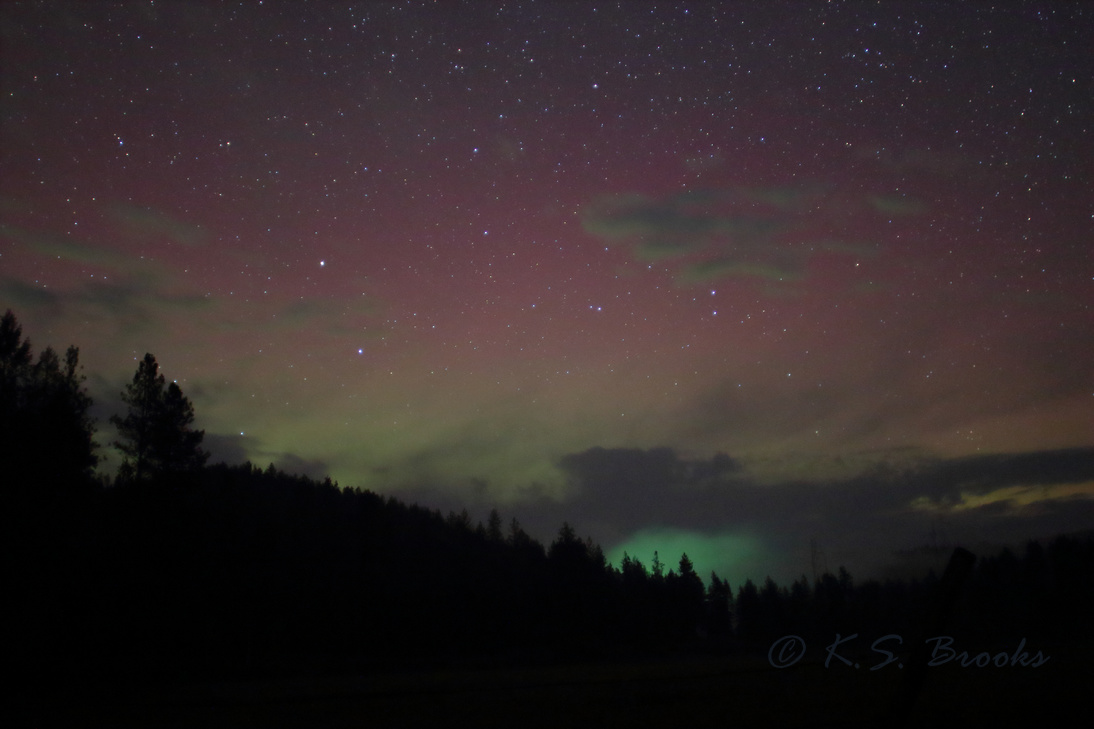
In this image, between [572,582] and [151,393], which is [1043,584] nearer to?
[572,582]

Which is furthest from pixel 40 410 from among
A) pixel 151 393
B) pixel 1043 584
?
pixel 1043 584

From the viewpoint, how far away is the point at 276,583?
56.1m

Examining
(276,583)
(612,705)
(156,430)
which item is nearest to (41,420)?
(156,430)

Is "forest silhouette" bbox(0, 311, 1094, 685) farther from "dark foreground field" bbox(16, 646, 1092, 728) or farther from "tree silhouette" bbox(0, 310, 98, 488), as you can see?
"dark foreground field" bbox(16, 646, 1092, 728)

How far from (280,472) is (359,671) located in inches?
3979

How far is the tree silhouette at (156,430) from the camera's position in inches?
1257

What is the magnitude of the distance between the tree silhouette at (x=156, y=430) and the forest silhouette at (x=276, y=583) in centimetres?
7

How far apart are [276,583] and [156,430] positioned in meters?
29.1

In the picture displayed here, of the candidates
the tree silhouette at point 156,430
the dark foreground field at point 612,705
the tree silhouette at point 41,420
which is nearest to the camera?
the dark foreground field at point 612,705

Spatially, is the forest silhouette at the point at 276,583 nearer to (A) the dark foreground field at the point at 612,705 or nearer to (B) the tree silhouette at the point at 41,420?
(B) the tree silhouette at the point at 41,420

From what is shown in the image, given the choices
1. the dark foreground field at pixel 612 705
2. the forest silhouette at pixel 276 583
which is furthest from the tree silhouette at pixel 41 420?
the dark foreground field at pixel 612 705

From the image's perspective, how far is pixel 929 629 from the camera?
6.14 meters

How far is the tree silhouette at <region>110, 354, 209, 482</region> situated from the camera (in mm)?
31938

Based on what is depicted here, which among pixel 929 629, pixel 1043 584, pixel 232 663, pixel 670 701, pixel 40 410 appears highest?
pixel 40 410
